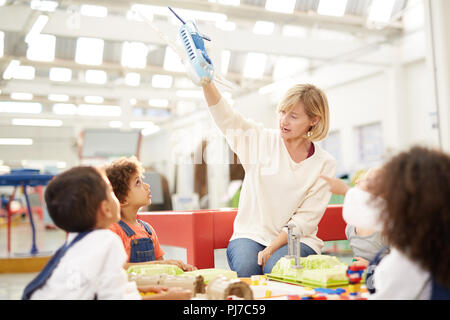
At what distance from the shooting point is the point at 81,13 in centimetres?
550

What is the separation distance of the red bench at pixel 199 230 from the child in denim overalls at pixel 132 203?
22cm

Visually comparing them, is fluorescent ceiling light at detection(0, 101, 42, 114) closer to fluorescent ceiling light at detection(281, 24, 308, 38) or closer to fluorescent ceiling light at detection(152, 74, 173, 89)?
fluorescent ceiling light at detection(152, 74, 173, 89)

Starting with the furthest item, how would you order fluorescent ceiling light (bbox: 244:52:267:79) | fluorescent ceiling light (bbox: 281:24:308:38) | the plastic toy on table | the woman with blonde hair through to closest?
1. fluorescent ceiling light (bbox: 244:52:267:79)
2. fluorescent ceiling light (bbox: 281:24:308:38)
3. the woman with blonde hair
4. the plastic toy on table

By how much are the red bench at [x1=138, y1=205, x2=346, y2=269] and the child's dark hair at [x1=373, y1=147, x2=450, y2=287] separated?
99cm

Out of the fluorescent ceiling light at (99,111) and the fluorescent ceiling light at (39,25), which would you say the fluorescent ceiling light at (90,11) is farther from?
the fluorescent ceiling light at (99,111)

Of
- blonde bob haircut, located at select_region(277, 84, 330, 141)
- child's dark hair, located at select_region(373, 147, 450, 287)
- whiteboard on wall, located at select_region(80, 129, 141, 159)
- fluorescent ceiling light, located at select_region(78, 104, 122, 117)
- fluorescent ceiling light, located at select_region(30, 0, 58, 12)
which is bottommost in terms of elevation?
child's dark hair, located at select_region(373, 147, 450, 287)

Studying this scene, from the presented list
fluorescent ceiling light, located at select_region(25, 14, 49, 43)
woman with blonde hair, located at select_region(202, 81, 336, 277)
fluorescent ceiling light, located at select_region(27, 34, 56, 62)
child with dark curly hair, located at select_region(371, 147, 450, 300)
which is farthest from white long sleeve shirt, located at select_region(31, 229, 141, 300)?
fluorescent ceiling light, located at select_region(27, 34, 56, 62)

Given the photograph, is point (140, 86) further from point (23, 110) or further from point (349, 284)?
point (349, 284)

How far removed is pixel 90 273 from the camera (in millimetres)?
747

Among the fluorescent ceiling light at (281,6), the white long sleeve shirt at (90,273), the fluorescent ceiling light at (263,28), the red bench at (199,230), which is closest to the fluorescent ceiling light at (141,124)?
the fluorescent ceiling light at (263,28)

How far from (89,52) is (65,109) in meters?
3.63

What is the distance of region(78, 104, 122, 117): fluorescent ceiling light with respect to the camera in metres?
11.1

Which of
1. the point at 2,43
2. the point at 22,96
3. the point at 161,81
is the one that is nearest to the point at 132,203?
the point at 2,43
